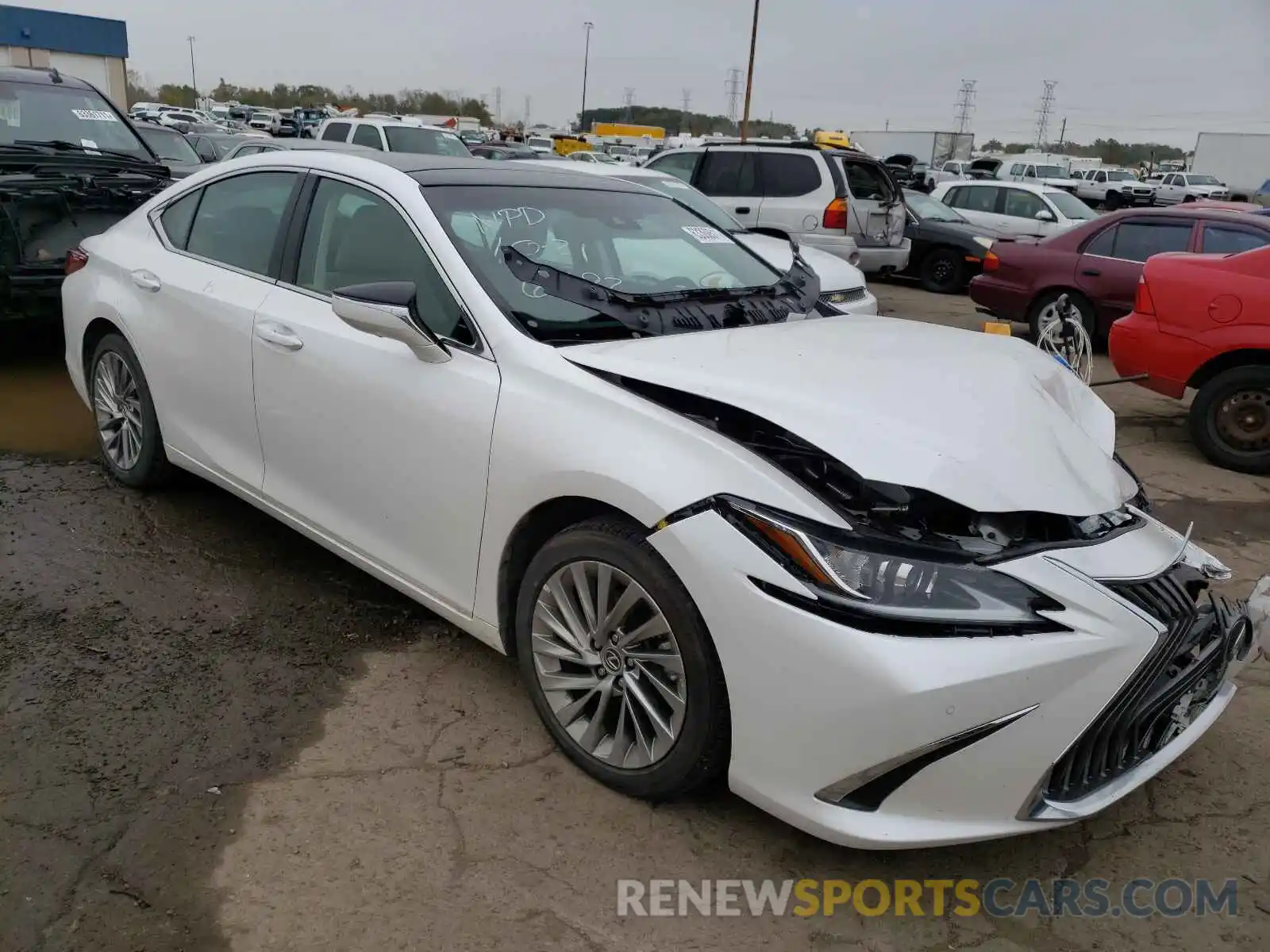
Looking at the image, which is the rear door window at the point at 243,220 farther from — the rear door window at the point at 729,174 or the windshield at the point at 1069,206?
the windshield at the point at 1069,206

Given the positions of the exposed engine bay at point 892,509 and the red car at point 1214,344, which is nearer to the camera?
the exposed engine bay at point 892,509

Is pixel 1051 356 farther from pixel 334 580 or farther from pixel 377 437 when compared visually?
pixel 334 580

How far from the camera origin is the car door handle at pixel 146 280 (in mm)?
4094

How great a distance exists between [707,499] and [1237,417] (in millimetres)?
5184

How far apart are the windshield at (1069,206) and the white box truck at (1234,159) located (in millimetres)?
33472

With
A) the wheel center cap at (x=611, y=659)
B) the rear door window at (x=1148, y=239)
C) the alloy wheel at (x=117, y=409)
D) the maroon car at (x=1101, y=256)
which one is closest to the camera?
the wheel center cap at (x=611, y=659)

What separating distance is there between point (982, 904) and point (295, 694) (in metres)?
2.10

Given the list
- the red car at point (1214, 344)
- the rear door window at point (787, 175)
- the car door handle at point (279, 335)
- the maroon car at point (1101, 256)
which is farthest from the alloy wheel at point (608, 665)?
the rear door window at point (787, 175)

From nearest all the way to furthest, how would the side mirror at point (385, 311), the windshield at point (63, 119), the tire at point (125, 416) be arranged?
1. the side mirror at point (385, 311)
2. the tire at point (125, 416)
3. the windshield at point (63, 119)

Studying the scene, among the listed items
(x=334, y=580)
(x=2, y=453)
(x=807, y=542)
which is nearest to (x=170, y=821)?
(x=334, y=580)

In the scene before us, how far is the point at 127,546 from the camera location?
4109 mm

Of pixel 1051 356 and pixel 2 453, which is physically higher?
pixel 1051 356

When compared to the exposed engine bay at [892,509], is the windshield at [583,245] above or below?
above

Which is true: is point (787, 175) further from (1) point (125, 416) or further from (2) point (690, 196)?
(1) point (125, 416)
